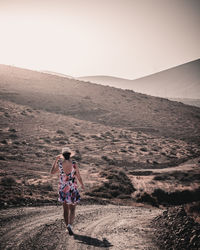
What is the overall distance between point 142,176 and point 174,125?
32838 millimetres

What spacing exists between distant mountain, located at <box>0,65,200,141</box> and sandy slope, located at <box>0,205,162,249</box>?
1395 inches

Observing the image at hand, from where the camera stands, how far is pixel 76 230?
7.76 m

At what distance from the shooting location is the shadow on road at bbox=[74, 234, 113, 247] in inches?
263

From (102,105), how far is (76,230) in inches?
2024

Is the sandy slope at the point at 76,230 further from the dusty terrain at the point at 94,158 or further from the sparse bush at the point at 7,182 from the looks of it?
the sparse bush at the point at 7,182

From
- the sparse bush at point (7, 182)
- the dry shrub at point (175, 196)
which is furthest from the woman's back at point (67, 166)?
the dry shrub at point (175, 196)

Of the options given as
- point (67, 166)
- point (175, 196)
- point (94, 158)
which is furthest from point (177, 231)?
point (94, 158)

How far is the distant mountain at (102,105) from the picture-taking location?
1925 inches

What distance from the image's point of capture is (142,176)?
20922 mm

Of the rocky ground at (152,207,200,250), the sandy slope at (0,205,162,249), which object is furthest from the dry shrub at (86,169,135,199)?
the rocky ground at (152,207,200,250)

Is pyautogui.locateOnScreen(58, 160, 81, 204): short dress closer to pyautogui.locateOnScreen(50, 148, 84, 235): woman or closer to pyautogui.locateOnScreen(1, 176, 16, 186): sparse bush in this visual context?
pyautogui.locateOnScreen(50, 148, 84, 235): woman

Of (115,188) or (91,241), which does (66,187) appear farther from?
(115,188)

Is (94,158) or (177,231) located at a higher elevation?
(177,231)

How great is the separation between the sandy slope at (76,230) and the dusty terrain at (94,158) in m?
0.03
